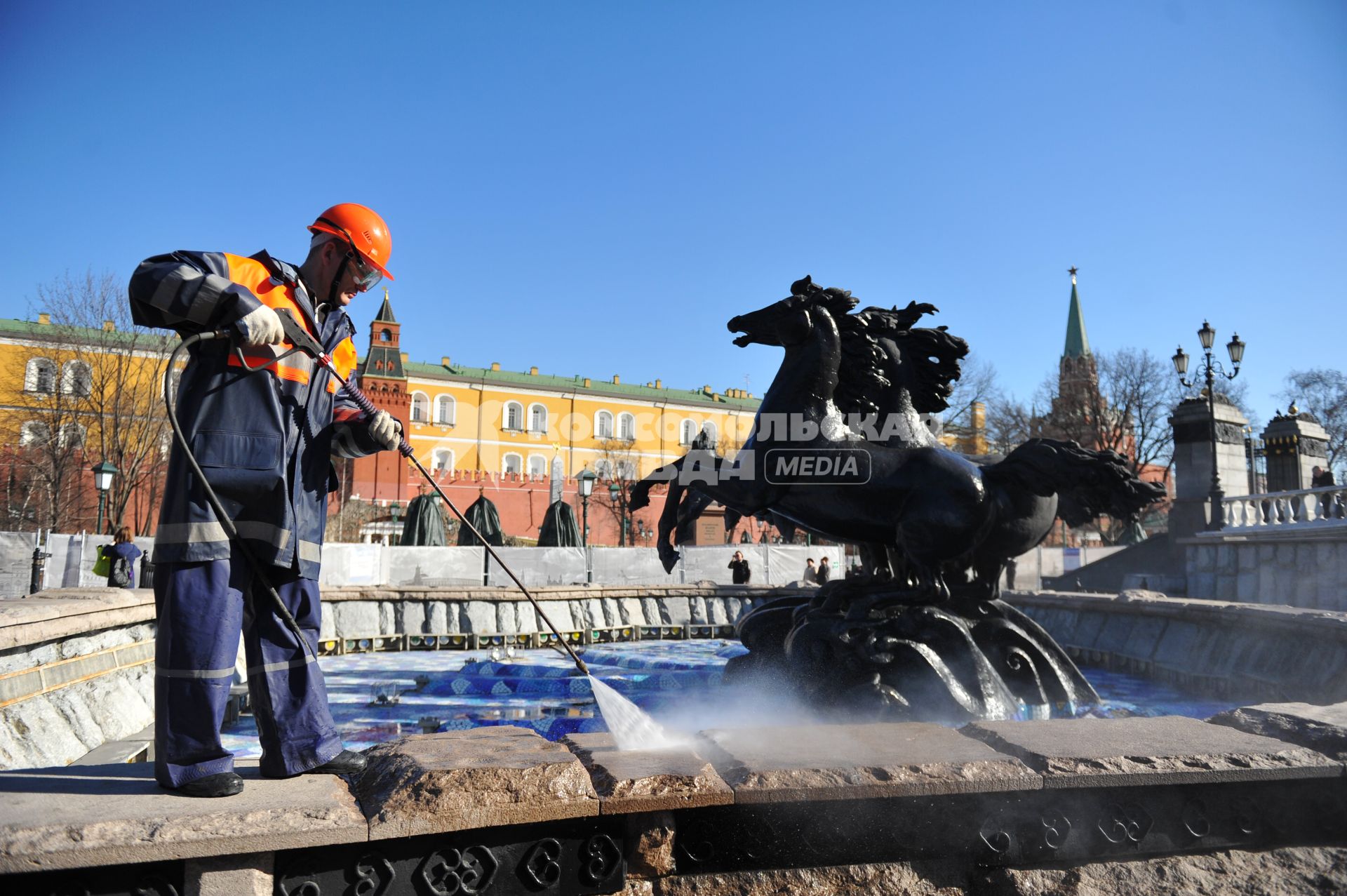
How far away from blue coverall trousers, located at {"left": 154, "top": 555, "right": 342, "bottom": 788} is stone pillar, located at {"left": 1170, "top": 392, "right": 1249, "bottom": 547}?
2062 centimetres

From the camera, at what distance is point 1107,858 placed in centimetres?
253

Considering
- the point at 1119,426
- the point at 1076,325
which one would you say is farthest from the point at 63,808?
the point at 1076,325

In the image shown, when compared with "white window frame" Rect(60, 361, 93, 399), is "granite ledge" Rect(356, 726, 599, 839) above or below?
below

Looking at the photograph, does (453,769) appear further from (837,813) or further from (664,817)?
(837,813)

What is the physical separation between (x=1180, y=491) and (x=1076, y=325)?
5095cm

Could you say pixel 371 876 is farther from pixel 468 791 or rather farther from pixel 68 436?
pixel 68 436

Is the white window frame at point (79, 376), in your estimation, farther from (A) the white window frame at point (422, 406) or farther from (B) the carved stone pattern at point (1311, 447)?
(A) the white window frame at point (422, 406)

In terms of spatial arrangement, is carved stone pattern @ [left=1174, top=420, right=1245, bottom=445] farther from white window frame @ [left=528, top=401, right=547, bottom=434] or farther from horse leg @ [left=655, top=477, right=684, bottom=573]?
white window frame @ [left=528, top=401, right=547, bottom=434]

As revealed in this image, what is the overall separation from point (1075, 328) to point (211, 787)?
236 feet

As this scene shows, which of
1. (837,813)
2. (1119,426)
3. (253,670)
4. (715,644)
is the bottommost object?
(715,644)

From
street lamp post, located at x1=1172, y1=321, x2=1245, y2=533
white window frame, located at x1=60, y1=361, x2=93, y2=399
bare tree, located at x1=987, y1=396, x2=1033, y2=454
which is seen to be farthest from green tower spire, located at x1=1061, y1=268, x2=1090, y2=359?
white window frame, located at x1=60, y1=361, x2=93, y2=399

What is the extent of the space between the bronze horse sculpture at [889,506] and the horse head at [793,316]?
0.01 m

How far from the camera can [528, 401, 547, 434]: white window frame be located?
69312mm

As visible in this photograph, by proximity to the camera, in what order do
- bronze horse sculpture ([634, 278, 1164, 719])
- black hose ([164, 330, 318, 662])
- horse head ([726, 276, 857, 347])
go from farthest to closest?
horse head ([726, 276, 857, 347]) < bronze horse sculpture ([634, 278, 1164, 719]) < black hose ([164, 330, 318, 662])
